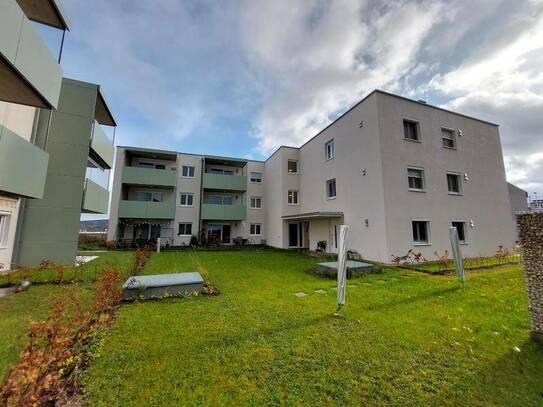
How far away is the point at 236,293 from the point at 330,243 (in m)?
11.8

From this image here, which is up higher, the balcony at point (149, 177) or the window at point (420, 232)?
the balcony at point (149, 177)

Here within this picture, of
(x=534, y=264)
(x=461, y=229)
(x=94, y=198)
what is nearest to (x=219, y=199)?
(x=94, y=198)

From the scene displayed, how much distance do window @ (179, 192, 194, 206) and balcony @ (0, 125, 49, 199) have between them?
1557 centimetres

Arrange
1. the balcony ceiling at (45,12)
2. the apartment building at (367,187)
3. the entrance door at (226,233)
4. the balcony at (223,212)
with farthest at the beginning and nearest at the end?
the entrance door at (226,233) → the balcony at (223,212) → the apartment building at (367,187) → the balcony ceiling at (45,12)

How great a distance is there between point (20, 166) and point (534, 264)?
1372 cm

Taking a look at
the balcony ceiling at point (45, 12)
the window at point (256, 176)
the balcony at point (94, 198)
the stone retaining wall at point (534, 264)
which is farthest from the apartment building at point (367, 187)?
the balcony ceiling at point (45, 12)

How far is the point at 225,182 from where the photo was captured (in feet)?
82.5

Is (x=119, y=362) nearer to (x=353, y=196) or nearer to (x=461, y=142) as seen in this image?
(x=353, y=196)

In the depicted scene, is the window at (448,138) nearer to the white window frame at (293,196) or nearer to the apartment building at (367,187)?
the apartment building at (367,187)

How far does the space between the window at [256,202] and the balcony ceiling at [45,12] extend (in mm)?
19759

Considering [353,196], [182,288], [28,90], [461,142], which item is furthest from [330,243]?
[28,90]

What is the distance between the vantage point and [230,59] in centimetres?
1179

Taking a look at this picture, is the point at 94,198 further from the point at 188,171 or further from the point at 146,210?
the point at 188,171

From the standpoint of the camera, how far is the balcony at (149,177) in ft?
71.8
